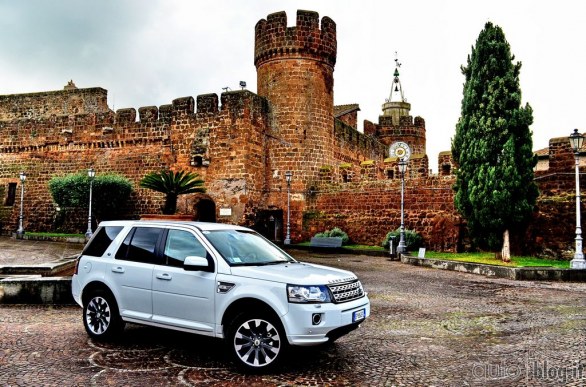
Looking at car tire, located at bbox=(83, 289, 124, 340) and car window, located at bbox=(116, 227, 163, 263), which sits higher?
car window, located at bbox=(116, 227, 163, 263)

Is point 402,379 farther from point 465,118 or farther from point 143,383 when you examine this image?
point 465,118

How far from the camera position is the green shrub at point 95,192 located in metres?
28.5

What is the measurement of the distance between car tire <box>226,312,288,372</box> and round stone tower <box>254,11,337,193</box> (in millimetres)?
21388

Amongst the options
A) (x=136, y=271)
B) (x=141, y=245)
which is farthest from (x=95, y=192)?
(x=136, y=271)

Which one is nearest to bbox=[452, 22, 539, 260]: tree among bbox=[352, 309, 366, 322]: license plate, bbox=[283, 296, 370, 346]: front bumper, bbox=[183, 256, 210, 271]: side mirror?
bbox=[352, 309, 366, 322]: license plate

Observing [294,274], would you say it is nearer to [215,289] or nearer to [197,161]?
[215,289]

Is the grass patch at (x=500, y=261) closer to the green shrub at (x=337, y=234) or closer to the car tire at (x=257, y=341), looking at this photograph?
the green shrub at (x=337, y=234)

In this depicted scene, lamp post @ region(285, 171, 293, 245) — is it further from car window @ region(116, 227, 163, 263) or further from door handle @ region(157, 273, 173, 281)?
door handle @ region(157, 273, 173, 281)

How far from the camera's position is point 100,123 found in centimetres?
3141

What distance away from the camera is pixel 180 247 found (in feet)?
21.9

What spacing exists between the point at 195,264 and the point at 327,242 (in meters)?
17.5

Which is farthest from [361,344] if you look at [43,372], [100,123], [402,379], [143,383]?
[100,123]

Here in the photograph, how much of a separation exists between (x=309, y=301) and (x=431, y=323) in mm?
3516

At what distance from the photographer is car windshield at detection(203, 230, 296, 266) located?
255 inches
